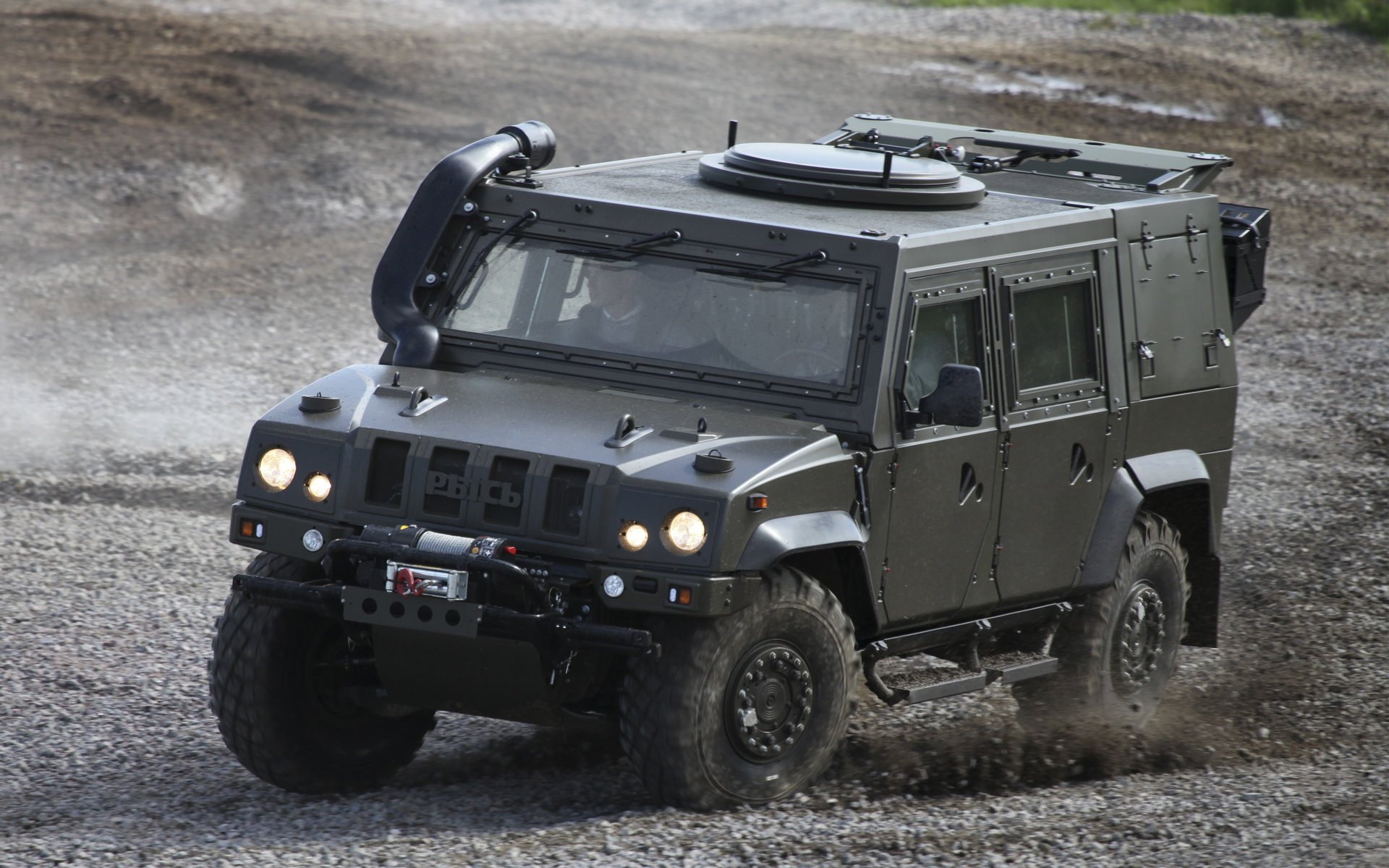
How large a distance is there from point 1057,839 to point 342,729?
2590 mm

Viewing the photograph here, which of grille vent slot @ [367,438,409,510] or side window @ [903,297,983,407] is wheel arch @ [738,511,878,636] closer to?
side window @ [903,297,983,407]

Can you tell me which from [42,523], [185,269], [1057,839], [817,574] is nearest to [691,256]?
[817,574]

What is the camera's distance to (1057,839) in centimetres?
667

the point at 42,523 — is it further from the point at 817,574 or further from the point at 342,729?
the point at 817,574

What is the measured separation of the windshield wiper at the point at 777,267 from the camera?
712cm

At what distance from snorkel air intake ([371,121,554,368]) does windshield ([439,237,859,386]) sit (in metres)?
0.17

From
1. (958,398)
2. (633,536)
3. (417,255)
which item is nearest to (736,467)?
(633,536)

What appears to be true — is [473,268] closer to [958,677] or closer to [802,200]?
[802,200]

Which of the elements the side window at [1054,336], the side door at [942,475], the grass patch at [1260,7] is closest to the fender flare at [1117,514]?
the side window at [1054,336]

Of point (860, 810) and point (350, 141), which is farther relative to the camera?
point (350, 141)

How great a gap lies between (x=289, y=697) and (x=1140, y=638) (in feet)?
12.4

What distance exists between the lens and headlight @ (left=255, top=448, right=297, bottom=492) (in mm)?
6727

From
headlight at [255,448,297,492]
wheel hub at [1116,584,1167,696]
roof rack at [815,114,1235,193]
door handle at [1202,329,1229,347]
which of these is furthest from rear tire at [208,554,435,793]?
door handle at [1202,329,1229,347]

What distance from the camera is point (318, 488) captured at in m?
6.68
